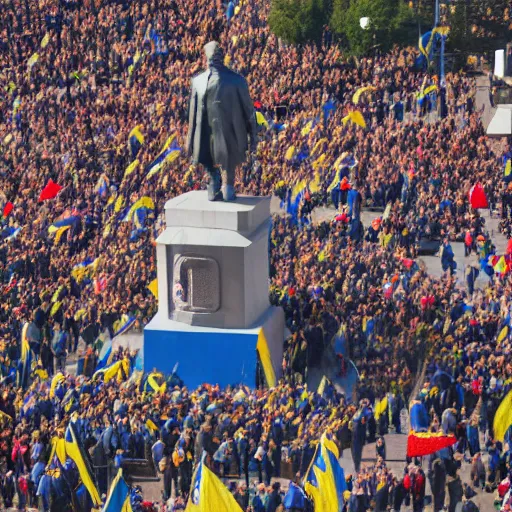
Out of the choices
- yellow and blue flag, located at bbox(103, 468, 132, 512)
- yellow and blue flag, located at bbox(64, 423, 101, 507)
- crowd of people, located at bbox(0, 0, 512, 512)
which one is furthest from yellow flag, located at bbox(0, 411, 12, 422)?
yellow and blue flag, located at bbox(103, 468, 132, 512)

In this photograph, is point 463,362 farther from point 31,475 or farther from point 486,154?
point 486,154

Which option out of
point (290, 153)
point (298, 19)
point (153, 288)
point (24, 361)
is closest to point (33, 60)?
point (298, 19)

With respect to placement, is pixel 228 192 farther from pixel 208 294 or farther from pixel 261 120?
pixel 261 120

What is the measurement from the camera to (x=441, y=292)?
33.0 meters

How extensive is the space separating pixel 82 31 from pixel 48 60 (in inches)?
85.6

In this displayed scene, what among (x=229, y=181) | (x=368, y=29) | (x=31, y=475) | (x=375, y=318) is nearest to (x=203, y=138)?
(x=229, y=181)

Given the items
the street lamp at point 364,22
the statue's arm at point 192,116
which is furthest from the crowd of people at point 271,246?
the statue's arm at point 192,116

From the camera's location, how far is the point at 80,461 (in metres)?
25.8

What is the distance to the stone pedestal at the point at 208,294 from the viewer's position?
1163 inches

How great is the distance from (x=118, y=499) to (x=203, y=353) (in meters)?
7.01

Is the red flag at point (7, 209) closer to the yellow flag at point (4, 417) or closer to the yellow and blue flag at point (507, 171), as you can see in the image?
the yellow and blue flag at point (507, 171)

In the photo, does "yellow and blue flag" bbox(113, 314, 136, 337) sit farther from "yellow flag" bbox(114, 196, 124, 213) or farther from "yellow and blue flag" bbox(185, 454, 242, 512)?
"yellow and blue flag" bbox(185, 454, 242, 512)

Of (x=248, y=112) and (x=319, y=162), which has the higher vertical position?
(x=248, y=112)

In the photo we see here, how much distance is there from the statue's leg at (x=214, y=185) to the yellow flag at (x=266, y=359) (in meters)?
2.68
